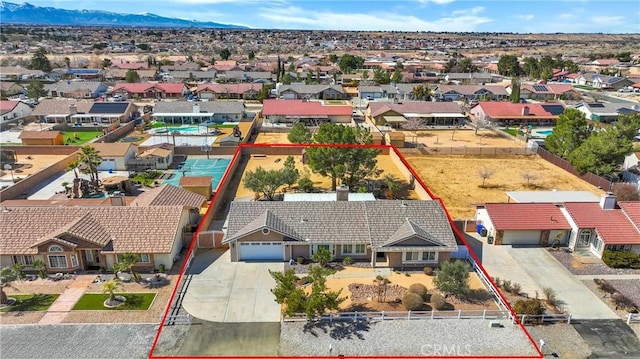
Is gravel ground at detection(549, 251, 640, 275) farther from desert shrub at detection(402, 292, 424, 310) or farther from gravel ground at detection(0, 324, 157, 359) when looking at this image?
gravel ground at detection(0, 324, 157, 359)

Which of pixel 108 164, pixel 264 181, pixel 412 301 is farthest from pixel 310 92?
pixel 412 301

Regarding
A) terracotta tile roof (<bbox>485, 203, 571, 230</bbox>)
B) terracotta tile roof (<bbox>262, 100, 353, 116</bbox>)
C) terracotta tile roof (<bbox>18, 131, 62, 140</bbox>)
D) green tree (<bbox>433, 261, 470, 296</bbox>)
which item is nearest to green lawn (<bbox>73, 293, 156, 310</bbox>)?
green tree (<bbox>433, 261, 470, 296</bbox>)

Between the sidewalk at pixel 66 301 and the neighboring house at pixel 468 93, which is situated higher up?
the neighboring house at pixel 468 93

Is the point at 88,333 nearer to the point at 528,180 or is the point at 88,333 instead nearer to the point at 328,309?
the point at 328,309


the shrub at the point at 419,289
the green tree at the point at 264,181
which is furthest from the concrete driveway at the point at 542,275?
the green tree at the point at 264,181

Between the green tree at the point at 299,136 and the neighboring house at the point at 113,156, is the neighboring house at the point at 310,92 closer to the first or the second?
the green tree at the point at 299,136

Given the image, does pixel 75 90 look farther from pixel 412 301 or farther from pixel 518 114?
pixel 412 301

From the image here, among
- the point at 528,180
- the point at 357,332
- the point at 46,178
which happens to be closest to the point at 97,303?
the point at 357,332
